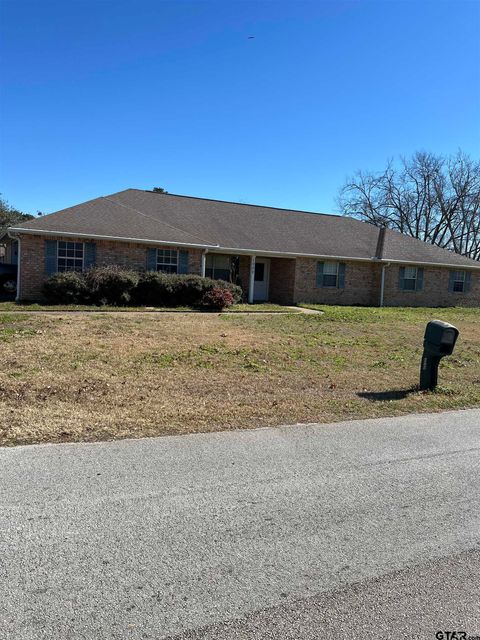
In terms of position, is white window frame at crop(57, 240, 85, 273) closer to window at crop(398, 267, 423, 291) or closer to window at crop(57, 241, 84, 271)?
Result: window at crop(57, 241, 84, 271)

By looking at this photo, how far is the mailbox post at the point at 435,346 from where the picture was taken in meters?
7.23

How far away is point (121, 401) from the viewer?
6.19 m

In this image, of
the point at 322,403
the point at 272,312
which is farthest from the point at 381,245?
the point at 322,403

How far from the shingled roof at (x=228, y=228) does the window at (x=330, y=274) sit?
65cm

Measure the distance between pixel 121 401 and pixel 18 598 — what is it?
367 cm

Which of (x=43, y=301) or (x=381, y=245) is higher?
(x=381, y=245)

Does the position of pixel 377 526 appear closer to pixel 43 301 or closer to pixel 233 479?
pixel 233 479

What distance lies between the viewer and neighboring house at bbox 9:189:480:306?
60.2ft

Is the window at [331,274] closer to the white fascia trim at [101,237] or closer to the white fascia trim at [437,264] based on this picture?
the white fascia trim at [437,264]

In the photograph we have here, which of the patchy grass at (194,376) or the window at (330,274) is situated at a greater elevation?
the window at (330,274)

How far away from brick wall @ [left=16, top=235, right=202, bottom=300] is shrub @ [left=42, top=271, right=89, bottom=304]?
41.7 inches

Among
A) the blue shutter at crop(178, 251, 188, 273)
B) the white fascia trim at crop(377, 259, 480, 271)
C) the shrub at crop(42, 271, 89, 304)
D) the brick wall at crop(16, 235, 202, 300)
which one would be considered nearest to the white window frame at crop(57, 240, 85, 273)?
the brick wall at crop(16, 235, 202, 300)

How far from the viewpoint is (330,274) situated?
80.7ft

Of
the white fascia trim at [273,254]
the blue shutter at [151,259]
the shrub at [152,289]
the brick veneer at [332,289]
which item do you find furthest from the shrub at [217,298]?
the white fascia trim at [273,254]
